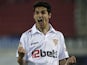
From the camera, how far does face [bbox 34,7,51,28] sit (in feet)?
18.5

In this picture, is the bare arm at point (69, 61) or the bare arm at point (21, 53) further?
the bare arm at point (69, 61)

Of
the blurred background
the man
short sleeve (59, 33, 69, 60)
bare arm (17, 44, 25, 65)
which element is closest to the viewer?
bare arm (17, 44, 25, 65)

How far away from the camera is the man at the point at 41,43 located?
5668 mm

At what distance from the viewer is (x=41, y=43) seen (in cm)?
571

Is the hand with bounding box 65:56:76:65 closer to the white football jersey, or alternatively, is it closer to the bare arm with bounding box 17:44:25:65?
the white football jersey

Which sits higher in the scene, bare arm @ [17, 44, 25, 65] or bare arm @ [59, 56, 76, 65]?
bare arm @ [17, 44, 25, 65]

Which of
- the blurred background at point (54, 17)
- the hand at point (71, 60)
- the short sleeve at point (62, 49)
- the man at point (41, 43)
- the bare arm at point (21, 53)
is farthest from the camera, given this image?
the blurred background at point (54, 17)

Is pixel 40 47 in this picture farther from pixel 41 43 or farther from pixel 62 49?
pixel 62 49

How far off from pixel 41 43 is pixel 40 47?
0.04 metres

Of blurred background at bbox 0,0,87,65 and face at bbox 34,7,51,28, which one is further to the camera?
blurred background at bbox 0,0,87,65

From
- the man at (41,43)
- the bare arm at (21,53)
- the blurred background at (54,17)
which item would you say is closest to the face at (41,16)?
the man at (41,43)

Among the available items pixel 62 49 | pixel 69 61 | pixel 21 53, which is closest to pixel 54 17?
pixel 62 49

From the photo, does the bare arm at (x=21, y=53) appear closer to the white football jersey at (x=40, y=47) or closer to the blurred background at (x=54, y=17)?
the white football jersey at (x=40, y=47)

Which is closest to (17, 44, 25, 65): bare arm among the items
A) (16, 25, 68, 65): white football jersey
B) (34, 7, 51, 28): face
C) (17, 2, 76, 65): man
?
(17, 2, 76, 65): man
